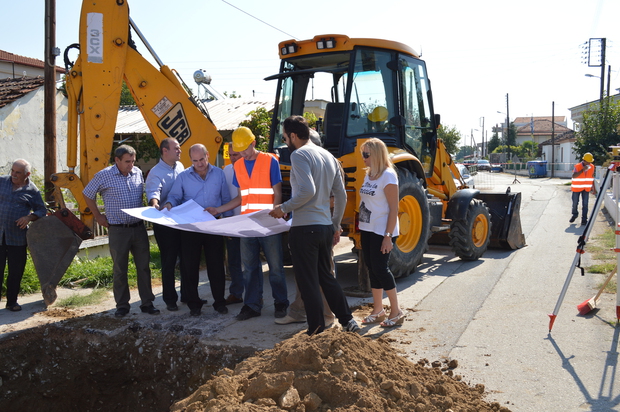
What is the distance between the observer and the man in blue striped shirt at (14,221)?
21.0 feet

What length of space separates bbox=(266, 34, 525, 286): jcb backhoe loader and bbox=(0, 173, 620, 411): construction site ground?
101 centimetres

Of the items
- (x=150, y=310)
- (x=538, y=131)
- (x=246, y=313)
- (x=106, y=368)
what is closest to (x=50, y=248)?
(x=150, y=310)

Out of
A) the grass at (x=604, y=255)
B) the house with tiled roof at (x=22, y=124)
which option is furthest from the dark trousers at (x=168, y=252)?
the house with tiled roof at (x=22, y=124)

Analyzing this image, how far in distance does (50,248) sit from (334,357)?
4353 millimetres

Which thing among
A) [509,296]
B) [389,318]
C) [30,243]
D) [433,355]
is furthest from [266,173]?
[509,296]

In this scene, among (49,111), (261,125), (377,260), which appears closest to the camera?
(377,260)

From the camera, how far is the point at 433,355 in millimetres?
4766

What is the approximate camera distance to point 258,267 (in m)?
6.04

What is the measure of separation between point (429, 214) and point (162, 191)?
3906 mm

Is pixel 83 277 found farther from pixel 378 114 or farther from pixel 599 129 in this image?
pixel 599 129

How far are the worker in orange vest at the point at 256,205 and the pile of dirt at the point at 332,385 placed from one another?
1.98 metres

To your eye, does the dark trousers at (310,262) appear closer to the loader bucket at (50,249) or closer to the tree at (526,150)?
the loader bucket at (50,249)

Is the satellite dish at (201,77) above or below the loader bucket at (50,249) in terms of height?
above

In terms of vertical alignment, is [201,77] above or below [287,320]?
above
